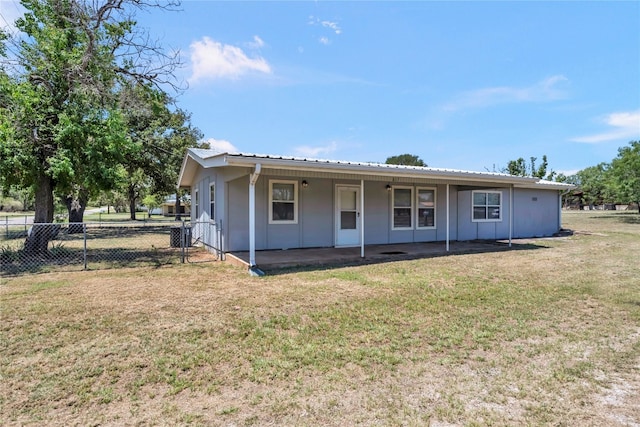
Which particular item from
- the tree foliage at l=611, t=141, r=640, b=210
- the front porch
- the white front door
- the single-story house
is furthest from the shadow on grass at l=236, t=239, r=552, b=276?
the tree foliage at l=611, t=141, r=640, b=210

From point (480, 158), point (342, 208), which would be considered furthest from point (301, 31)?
point (480, 158)

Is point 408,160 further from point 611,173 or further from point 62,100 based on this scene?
point 62,100

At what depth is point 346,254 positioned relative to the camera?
880 centimetres

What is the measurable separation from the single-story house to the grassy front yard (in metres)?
2.82

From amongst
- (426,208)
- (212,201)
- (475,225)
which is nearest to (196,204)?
(212,201)

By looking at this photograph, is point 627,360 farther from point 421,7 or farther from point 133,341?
point 421,7

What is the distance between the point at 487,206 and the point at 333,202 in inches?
265

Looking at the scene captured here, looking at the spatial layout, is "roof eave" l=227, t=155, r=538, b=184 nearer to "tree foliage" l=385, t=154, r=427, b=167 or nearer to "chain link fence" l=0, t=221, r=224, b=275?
"chain link fence" l=0, t=221, r=224, b=275

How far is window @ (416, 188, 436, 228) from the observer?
1167 centimetres

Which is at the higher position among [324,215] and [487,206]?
[487,206]

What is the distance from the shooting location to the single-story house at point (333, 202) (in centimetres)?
820

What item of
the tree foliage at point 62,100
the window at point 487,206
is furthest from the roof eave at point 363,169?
the tree foliage at point 62,100

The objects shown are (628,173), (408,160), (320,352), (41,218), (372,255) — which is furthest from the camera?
(408,160)

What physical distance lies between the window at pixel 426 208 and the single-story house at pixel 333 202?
34mm
